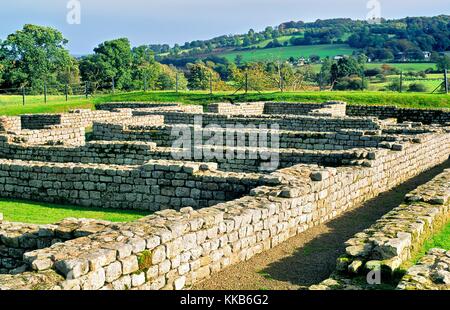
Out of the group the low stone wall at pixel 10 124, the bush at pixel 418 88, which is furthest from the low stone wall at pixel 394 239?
the bush at pixel 418 88

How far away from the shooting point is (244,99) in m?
40.1

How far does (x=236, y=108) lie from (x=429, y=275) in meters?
26.9

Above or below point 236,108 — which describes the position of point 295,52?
above

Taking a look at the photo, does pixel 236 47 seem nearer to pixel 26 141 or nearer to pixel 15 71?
pixel 15 71

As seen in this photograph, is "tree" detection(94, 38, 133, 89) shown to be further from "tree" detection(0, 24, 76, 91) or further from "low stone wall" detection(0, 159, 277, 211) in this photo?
"low stone wall" detection(0, 159, 277, 211)

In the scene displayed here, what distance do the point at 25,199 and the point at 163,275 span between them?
28.9 feet

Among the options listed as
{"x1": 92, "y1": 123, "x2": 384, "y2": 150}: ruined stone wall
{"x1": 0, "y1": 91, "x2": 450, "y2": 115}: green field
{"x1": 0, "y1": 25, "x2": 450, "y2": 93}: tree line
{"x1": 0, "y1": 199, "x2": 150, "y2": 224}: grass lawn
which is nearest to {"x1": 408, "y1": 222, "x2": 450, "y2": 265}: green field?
{"x1": 0, "y1": 199, "x2": 150, "y2": 224}: grass lawn

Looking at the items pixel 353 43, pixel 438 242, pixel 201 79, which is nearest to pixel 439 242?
pixel 438 242

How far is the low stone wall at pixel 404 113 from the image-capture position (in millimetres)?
30297

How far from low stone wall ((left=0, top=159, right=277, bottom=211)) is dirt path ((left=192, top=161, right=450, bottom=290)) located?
1.67 meters

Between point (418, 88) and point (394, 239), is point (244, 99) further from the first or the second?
point (394, 239)

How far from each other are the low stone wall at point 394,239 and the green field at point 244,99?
22766mm

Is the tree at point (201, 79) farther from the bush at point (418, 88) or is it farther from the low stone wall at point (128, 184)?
the low stone wall at point (128, 184)

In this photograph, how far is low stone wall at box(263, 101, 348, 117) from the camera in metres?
32.2
